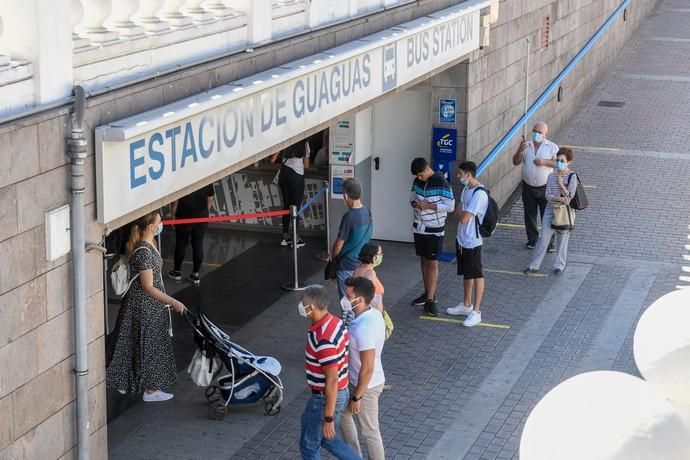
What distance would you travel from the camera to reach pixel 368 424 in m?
8.74

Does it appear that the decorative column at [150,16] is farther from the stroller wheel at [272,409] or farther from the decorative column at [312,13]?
the stroller wheel at [272,409]

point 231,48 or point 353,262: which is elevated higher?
point 231,48

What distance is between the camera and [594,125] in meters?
21.5

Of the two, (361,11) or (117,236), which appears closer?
(361,11)

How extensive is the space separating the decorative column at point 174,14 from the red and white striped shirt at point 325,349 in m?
2.30

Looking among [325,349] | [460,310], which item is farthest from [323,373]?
[460,310]

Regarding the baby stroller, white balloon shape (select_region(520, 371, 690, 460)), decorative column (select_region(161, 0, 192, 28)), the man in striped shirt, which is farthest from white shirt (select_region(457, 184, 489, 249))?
white balloon shape (select_region(520, 371, 690, 460))

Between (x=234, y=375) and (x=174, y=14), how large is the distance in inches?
121

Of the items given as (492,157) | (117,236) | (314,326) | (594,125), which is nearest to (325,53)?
(314,326)

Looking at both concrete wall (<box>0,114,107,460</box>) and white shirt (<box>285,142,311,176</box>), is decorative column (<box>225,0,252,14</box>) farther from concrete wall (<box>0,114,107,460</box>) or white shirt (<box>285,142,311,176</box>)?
white shirt (<box>285,142,311,176</box>)

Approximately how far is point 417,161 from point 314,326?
4638 mm

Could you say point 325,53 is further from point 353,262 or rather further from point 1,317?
point 1,317

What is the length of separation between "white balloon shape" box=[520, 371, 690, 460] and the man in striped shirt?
3.37m

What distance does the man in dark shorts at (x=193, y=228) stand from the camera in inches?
541
